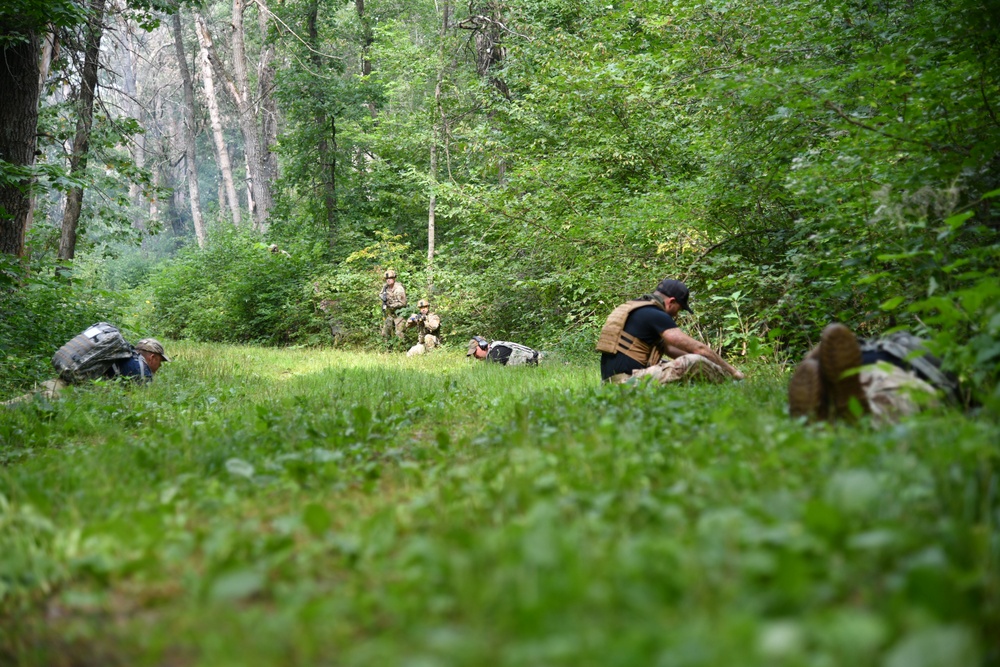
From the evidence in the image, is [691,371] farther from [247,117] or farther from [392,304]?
[247,117]

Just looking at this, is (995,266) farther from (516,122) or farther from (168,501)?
(516,122)

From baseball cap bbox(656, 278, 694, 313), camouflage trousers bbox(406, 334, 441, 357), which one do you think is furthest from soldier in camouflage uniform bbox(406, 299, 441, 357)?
baseball cap bbox(656, 278, 694, 313)

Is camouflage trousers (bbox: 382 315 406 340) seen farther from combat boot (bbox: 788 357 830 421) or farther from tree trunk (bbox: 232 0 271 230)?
combat boot (bbox: 788 357 830 421)

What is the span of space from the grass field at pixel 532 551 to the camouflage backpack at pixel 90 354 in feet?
19.1

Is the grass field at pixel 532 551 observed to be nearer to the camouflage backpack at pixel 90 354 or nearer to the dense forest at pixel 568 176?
the dense forest at pixel 568 176

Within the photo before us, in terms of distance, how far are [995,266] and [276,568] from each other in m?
5.71

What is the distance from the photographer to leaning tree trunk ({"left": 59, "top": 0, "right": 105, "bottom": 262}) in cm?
1432

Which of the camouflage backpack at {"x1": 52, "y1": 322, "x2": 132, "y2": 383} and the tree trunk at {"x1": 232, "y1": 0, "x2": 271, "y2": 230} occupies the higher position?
the tree trunk at {"x1": 232, "y1": 0, "x2": 271, "y2": 230}

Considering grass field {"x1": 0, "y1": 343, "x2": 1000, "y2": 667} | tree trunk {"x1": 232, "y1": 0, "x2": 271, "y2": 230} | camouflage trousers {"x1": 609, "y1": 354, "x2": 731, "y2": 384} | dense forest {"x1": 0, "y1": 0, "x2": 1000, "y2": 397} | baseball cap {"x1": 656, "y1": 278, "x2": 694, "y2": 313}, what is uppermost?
tree trunk {"x1": 232, "y1": 0, "x2": 271, "y2": 230}

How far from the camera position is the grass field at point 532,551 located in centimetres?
182

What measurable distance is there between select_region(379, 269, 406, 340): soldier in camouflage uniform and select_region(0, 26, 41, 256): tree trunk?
1079cm

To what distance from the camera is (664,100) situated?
14562 millimetres

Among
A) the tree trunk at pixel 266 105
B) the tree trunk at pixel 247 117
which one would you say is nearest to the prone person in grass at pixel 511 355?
the tree trunk at pixel 247 117

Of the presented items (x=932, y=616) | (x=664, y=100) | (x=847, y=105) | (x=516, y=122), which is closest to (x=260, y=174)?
(x=516, y=122)
